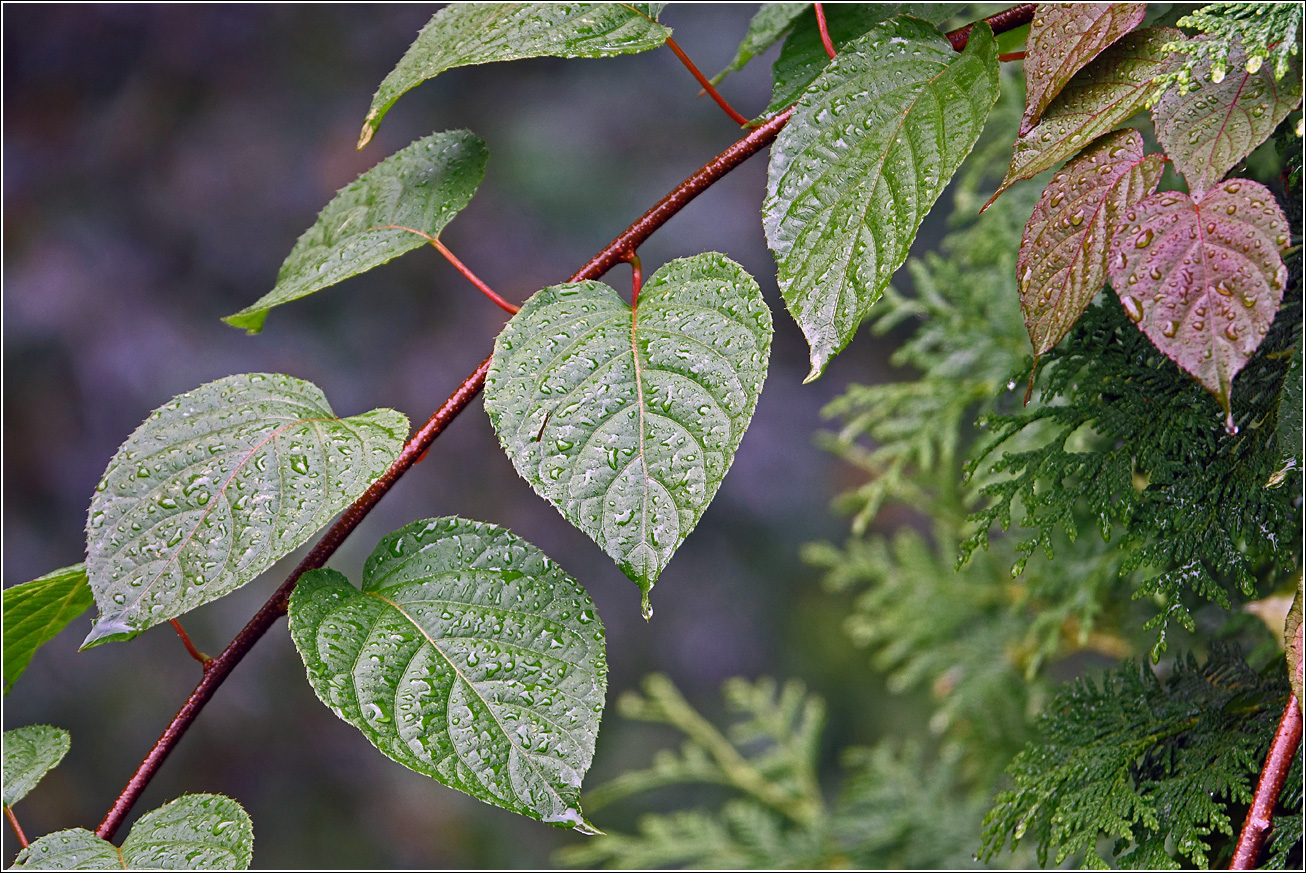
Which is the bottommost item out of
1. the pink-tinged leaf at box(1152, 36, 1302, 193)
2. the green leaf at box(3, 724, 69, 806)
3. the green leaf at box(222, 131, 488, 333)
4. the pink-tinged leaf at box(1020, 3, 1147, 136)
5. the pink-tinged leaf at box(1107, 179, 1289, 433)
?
the pink-tinged leaf at box(1107, 179, 1289, 433)

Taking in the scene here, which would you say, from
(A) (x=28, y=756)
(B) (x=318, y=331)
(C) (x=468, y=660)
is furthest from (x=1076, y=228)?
(B) (x=318, y=331)

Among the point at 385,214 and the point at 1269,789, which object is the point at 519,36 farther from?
the point at 1269,789

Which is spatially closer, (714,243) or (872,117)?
(872,117)

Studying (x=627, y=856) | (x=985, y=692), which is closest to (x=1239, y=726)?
(x=985, y=692)

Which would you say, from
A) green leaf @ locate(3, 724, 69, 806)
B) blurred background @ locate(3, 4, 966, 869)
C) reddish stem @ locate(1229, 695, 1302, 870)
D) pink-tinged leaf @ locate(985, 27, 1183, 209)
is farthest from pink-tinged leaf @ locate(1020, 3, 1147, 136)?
blurred background @ locate(3, 4, 966, 869)

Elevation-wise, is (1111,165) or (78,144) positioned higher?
(78,144)

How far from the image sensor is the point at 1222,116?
1.22 ft

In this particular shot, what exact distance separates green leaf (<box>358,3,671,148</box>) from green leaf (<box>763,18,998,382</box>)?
11 centimetres

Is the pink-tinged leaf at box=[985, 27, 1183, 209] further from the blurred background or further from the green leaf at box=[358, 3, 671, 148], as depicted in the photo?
the blurred background

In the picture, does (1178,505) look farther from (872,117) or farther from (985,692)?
(985,692)

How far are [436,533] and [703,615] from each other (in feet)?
6.31

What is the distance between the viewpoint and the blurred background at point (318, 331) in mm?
1858

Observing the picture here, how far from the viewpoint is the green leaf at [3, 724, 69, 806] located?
0.50 meters

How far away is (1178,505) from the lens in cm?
48
